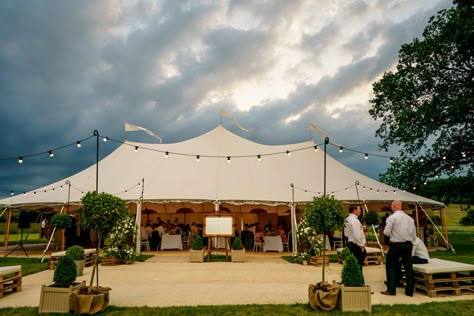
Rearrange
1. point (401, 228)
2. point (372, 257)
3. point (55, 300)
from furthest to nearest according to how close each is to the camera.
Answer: point (372, 257) → point (401, 228) → point (55, 300)

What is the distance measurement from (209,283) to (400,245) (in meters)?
3.33

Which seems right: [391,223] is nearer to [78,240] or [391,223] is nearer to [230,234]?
[230,234]

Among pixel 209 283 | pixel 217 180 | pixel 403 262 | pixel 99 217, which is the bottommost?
pixel 209 283

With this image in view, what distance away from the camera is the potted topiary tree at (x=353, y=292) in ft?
14.2

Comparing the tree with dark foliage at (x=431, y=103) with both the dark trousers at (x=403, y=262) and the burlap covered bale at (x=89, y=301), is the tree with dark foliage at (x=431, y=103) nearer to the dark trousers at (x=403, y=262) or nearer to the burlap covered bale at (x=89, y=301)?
the dark trousers at (x=403, y=262)

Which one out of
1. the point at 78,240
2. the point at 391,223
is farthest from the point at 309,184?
the point at 78,240

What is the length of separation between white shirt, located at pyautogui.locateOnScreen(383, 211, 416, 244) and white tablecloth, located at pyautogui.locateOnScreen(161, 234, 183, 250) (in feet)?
29.7

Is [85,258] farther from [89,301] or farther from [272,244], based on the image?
[272,244]

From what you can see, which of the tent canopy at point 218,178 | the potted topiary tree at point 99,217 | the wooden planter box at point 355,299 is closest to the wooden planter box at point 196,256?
the tent canopy at point 218,178

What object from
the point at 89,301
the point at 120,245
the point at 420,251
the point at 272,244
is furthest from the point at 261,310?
the point at 272,244

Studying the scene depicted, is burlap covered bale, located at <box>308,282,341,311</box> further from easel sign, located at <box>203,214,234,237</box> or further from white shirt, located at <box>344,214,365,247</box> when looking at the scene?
easel sign, located at <box>203,214,234,237</box>

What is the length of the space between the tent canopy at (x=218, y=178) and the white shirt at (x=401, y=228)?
6435 mm

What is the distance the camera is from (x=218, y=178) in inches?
504

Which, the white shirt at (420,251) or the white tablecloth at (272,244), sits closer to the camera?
the white shirt at (420,251)
